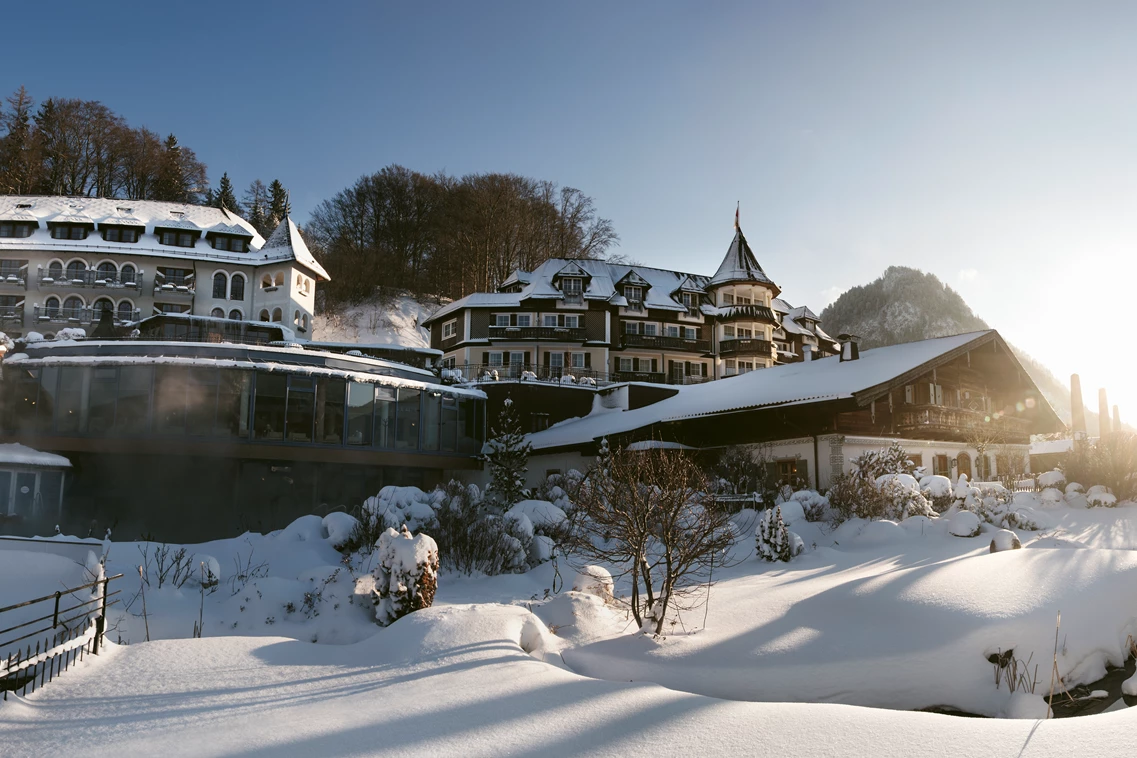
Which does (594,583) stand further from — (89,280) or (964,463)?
(89,280)

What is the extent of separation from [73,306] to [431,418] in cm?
3086

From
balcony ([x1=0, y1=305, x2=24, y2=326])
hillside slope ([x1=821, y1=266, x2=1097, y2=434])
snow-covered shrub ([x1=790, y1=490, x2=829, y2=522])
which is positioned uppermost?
hillside slope ([x1=821, y1=266, x2=1097, y2=434])

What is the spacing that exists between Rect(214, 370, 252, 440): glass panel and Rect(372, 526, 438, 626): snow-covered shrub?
53.8ft

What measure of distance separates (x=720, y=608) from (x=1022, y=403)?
3064 centimetres

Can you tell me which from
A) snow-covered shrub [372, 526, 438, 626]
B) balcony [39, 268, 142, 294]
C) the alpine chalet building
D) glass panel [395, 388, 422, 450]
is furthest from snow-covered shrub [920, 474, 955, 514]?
balcony [39, 268, 142, 294]

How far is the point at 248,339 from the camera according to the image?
134 feet

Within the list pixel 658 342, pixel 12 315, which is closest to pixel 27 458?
pixel 12 315

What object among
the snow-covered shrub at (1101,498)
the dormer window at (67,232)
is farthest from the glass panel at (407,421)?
the dormer window at (67,232)

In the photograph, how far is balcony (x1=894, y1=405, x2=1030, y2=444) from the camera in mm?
28125

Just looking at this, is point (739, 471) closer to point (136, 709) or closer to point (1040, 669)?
point (1040, 669)

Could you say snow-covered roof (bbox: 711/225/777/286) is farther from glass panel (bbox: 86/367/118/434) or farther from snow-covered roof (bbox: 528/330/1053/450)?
glass panel (bbox: 86/367/118/434)

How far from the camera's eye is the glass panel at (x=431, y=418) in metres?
31.2

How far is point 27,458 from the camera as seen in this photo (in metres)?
24.4

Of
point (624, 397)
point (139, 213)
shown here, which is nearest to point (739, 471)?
point (624, 397)
